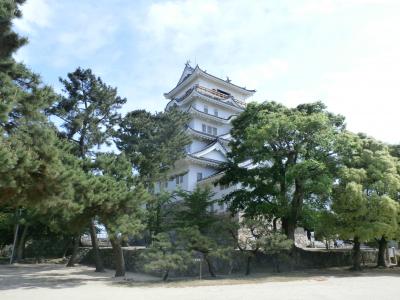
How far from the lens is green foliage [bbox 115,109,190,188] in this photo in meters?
21.1

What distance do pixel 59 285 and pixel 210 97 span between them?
24470mm

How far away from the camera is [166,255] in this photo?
1703 centimetres

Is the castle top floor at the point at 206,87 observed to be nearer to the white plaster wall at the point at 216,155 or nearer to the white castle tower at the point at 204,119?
the white castle tower at the point at 204,119

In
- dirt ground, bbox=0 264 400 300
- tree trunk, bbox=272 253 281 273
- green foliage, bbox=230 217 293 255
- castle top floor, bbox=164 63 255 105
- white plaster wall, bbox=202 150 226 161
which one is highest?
castle top floor, bbox=164 63 255 105

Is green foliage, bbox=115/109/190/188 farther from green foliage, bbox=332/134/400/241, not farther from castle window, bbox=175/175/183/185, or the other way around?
green foliage, bbox=332/134/400/241

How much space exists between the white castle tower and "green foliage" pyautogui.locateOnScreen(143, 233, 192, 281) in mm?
11869

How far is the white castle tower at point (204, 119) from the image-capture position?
3138 centimetres

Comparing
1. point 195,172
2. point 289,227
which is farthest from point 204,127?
point 289,227

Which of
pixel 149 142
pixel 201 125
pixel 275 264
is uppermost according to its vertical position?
pixel 201 125

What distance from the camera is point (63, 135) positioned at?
1917 centimetres

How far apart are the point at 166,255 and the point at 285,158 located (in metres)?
9.40

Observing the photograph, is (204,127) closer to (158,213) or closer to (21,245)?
(158,213)

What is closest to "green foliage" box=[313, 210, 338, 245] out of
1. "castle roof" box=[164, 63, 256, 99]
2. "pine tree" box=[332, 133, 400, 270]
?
"pine tree" box=[332, 133, 400, 270]

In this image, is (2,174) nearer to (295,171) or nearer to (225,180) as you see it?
(295,171)
